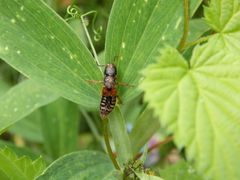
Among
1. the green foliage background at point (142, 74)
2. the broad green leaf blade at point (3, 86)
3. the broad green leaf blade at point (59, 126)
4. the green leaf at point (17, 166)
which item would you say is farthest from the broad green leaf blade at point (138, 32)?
the broad green leaf blade at point (3, 86)

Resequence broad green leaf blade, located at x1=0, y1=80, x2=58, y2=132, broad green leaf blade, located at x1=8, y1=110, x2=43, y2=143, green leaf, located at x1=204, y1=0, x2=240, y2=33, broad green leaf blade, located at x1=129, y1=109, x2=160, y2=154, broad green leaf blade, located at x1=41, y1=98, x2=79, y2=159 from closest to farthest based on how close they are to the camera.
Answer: green leaf, located at x1=204, y1=0, x2=240, y2=33 < broad green leaf blade, located at x1=129, y1=109, x2=160, y2=154 < broad green leaf blade, located at x1=0, y1=80, x2=58, y2=132 < broad green leaf blade, located at x1=41, y1=98, x2=79, y2=159 < broad green leaf blade, located at x1=8, y1=110, x2=43, y2=143

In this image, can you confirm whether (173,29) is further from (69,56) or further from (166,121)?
(166,121)

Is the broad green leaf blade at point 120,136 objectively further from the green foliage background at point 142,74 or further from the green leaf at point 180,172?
the green leaf at point 180,172

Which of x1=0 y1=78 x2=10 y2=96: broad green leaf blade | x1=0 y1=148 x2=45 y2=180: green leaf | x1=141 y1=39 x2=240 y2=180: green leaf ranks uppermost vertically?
x1=141 y1=39 x2=240 y2=180: green leaf

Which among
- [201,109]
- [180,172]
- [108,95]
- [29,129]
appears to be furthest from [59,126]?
[201,109]

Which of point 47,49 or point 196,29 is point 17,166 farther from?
point 196,29

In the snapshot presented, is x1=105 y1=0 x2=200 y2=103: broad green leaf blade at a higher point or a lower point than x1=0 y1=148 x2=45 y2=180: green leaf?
higher

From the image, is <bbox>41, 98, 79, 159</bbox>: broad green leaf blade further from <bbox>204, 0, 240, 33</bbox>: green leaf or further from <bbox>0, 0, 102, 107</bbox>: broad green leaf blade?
<bbox>204, 0, 240, 33</bbox>: green leaf

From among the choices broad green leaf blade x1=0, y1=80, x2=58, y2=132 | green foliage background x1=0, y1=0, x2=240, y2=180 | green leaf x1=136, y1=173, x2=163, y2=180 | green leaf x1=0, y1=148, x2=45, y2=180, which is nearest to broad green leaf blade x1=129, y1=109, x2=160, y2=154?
green foliage background x1=0, y1=0, x2=240, y2=180
